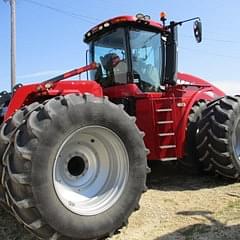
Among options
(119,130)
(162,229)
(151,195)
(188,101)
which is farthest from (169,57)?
(162,229)

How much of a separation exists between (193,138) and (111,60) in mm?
1788

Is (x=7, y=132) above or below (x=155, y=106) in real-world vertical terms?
below

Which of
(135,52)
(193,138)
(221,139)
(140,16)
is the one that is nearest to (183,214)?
(221,139)

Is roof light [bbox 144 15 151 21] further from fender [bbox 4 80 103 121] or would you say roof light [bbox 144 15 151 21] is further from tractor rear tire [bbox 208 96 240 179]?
fender [bbox 4 80 103 121]

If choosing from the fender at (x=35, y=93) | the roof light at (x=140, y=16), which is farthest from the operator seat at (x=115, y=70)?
the fender at (x=35, y=93)

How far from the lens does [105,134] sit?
511cm

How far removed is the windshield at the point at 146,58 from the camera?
709 centimetres

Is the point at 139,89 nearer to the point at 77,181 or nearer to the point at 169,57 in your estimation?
the point at 169,57

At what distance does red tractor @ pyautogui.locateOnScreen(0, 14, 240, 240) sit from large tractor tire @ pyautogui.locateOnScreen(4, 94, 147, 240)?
0.01 meters

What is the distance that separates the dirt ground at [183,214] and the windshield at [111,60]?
175 centimetres

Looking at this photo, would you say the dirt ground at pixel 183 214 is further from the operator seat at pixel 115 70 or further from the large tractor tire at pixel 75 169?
the operator seat at pixel 115 70

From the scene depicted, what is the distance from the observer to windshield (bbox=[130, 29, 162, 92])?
23.3ft

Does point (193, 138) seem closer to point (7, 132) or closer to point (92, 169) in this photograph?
point (92, 169)

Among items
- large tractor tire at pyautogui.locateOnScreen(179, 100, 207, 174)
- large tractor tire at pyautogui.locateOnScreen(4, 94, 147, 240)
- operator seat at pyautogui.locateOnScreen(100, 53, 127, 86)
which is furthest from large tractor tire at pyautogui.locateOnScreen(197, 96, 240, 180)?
large tractor tire at pyautogui.locateOnScreen(4, 94, 147, 240)
